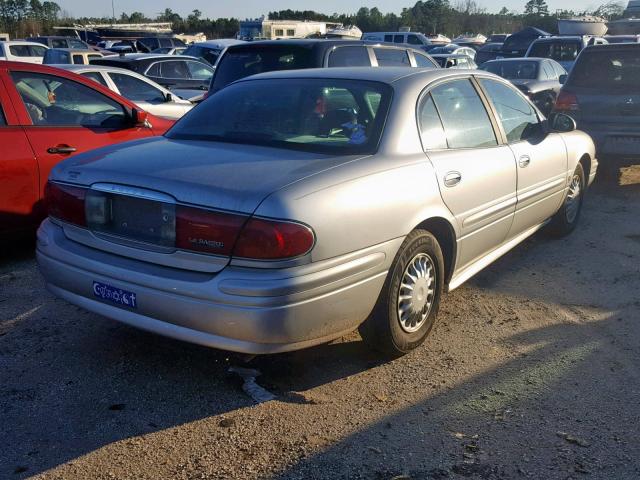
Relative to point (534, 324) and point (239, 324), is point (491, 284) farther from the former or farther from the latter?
point (239, 324)

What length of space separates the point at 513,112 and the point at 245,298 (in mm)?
3070

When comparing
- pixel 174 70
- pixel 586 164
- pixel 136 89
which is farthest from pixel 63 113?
pixel 174 70

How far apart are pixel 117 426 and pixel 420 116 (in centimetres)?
233

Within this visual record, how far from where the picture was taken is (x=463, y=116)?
4.34 m

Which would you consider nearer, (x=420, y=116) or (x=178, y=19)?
(x=420, y=116)

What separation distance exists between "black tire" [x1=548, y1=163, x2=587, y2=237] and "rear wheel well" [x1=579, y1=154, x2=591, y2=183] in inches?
2.8

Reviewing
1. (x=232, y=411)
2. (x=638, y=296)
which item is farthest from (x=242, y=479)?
(x=638, y=296)

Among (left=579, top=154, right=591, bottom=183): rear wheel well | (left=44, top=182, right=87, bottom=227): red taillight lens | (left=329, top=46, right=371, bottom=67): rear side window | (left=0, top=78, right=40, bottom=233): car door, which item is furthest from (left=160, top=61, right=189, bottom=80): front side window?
(left=44, top=182, right=87, bottom=227): red taillight lens

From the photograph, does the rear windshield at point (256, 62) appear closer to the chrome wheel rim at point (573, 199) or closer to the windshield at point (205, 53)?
the chrome wheel rim at point (573, 199)

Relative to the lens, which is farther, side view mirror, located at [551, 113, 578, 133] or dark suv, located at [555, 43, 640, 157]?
dark suv, located at [555, 43, 640, 157]

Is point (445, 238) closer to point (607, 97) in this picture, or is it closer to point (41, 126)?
point (41, 126)

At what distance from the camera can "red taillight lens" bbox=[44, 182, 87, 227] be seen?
11.3ft

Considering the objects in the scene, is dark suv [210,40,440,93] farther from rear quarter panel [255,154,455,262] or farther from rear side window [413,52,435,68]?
rear quarter panel [255,154,455,262]

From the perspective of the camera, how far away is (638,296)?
4.71m
